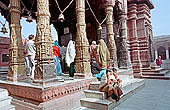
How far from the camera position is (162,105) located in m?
3.75

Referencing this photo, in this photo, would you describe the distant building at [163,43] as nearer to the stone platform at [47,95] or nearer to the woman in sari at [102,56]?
the woman in sari at [102,56]

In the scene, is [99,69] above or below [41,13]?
below

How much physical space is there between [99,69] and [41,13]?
2904 millimetres

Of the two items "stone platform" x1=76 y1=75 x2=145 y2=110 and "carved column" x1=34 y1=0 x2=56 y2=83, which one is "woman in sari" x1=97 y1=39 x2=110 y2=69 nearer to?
"stone platform" x1=76 y1=75 x2=145 y2=110

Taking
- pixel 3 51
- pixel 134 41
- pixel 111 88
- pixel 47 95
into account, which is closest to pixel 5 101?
pixel 47 95

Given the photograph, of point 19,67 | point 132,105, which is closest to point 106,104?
point 132,105

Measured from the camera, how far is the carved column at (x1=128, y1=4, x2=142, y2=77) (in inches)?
377

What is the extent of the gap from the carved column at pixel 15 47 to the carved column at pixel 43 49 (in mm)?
1368

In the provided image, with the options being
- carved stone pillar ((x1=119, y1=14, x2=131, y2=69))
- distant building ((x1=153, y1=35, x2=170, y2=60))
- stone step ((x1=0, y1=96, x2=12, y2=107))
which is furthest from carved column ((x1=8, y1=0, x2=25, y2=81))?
distant building ((x1=153, y1=35, x2=170, y2=60))

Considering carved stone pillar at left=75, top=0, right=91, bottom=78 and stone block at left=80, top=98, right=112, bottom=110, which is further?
carved stone pillar at left=75, top=0, right=91, bottom=78

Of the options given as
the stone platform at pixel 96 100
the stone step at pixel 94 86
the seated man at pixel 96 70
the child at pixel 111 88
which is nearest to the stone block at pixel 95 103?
the stone platform at pixel 96 100

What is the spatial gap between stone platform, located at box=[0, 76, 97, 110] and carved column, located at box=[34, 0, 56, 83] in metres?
0.27

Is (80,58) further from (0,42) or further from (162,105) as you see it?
(0,42)

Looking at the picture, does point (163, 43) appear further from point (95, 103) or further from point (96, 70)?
point (95, 103)
